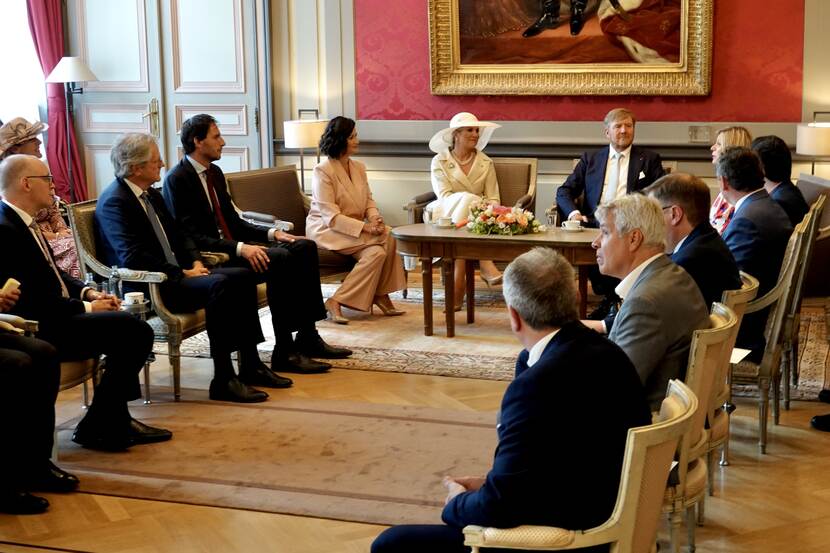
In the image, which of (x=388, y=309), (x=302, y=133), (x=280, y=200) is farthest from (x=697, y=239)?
(x=302, y=133)

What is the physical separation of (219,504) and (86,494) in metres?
0.54

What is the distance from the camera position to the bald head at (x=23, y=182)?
4648mm

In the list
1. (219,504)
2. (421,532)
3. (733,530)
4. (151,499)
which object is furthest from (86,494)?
(733,530)

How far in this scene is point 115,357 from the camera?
15.6 ft

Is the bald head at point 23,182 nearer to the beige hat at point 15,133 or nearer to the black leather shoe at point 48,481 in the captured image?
the black leather shoe at point 48,481

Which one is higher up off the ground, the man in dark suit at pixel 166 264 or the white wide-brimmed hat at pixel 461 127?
the white wide-brimmed hat at pixel 461 127

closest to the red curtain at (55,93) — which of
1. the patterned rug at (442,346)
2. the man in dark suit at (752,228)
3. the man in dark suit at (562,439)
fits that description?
the patterned rug at (442,346)

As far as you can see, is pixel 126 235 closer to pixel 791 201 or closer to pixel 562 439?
pixel 791 201

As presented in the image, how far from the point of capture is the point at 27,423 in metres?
4.20

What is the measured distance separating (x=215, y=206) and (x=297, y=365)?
3.37 feet

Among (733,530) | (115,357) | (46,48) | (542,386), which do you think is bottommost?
(733,530)

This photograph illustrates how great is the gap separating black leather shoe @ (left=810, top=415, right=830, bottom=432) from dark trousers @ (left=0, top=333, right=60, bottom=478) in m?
3.24

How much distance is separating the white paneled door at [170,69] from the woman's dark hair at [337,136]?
2264 millimetres

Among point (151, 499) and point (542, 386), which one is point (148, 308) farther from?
point (542, 386)
